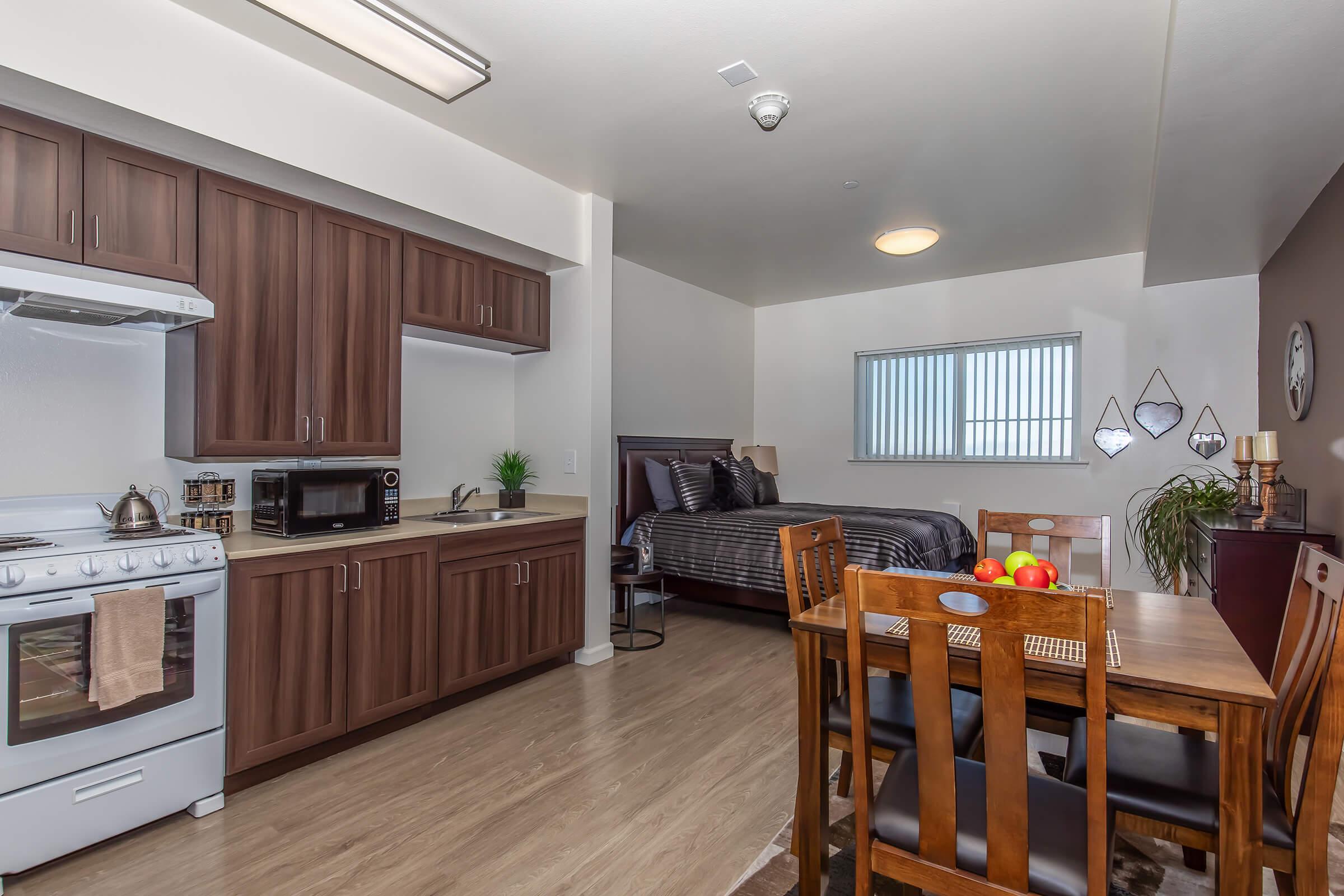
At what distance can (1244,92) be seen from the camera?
7.45ft

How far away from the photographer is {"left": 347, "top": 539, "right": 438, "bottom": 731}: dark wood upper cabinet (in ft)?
8.87

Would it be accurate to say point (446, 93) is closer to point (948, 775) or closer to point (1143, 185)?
point (948, 775)

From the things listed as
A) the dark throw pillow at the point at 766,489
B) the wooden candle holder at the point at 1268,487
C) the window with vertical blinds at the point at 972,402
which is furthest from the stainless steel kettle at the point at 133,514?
the window with vertical blinds at the point at 972,402

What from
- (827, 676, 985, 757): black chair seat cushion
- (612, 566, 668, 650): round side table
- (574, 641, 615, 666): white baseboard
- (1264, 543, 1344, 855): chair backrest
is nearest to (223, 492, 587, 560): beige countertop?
(612, 566, 668, 650): round side table

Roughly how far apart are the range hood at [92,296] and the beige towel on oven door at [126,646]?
0.91m

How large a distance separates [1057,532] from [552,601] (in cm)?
240

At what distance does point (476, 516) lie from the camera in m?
3.82

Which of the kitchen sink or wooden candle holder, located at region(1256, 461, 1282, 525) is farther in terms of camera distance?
the kitchen sink

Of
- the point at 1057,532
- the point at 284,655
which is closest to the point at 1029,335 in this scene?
the point at 1057,532

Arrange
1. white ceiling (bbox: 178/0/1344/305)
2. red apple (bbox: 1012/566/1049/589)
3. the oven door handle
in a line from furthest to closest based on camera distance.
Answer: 1. white ceiling (bbox: 178/0/1344/305)
2. the oven door handle
3. red apple (bbox: 1012/566/1049/589)

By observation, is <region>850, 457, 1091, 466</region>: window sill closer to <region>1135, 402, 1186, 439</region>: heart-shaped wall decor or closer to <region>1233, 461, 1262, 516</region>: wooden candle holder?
<region>1135, 402, 1186, 439</region>: heart-shaped wall decor

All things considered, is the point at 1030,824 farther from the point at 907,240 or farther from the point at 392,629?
the point at 907,240

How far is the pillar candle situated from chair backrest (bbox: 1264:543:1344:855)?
6.58 feet

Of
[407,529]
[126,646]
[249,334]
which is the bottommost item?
[126,646]
